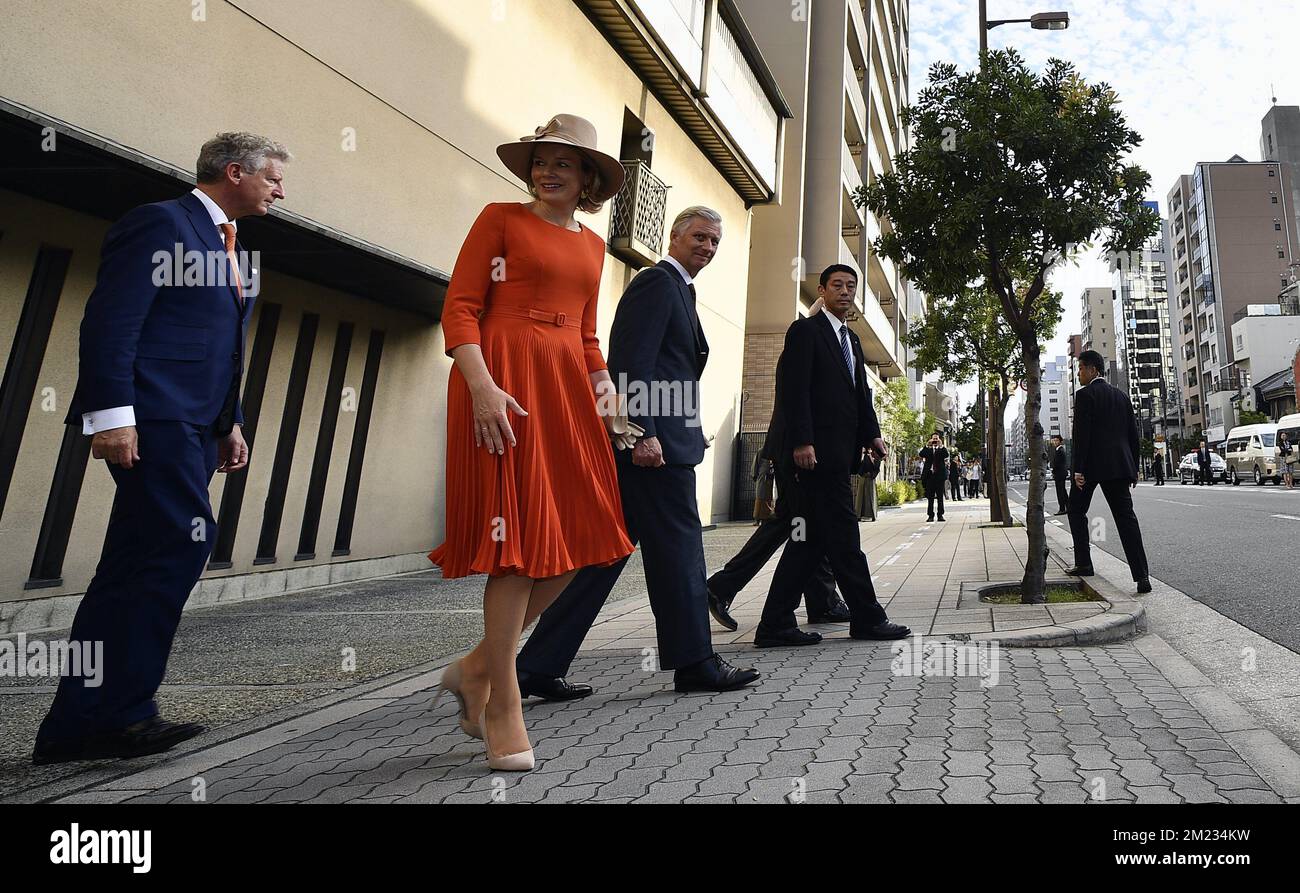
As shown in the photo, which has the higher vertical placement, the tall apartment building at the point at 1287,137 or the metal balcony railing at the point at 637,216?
the tall apartment building at the point at 1287,137

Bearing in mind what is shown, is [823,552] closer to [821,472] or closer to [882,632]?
[821,472]

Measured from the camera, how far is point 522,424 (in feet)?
9.63

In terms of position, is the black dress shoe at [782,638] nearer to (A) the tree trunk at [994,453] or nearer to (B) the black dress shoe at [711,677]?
(B) the black dress shoe at [711,677]

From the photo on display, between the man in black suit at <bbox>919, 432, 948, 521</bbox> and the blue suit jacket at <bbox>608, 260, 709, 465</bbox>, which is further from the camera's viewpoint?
the man in black suit at <bbox>919, 432, 948, 521</bbox>

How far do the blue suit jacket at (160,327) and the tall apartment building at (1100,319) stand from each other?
544 feet

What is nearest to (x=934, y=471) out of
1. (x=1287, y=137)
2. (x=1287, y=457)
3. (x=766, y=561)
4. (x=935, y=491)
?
(x=935, y=491)

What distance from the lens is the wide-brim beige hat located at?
3078mm

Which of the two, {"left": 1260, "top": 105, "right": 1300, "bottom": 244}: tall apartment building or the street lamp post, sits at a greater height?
{"left": 1260, "top": 105, "right": 1300, "bottom": 244}: tall apartment building

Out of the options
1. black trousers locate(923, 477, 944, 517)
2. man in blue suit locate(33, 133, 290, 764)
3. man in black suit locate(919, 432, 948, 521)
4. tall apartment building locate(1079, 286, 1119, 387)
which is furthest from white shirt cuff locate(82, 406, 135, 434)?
tall apartment building locate(1079, 286, 1119, 387)

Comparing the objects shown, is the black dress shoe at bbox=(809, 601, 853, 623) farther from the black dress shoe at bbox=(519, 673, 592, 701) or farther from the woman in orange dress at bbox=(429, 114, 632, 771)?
the woman in orange dress at bbox=(429, 114, 632, 771)

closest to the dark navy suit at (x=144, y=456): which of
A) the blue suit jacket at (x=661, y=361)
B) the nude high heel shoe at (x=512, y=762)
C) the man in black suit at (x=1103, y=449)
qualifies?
the nude high heel shoe at (x=512, y=762)

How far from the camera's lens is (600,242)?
3.27 m

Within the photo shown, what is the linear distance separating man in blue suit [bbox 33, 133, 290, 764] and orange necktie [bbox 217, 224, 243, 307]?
5 cm

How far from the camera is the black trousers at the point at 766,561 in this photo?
220 inches
